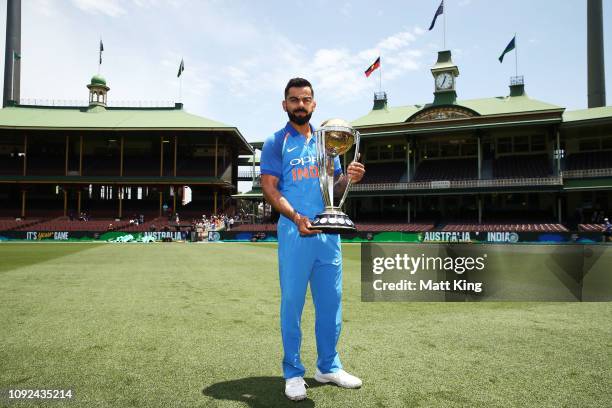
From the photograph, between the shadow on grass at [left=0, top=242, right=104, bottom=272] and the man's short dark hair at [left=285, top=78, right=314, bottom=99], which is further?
the shadow on grass at [left=0, top=242, right=104, bottom=272]

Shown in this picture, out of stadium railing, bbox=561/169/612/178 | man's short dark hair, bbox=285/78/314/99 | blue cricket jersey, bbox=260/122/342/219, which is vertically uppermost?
stadium railing, bbox=561/169/612/178

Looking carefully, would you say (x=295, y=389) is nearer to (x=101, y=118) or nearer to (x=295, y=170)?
(x=295, y=170)

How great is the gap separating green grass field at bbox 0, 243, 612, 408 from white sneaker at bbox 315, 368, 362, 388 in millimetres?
67

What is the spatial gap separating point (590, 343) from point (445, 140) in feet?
127

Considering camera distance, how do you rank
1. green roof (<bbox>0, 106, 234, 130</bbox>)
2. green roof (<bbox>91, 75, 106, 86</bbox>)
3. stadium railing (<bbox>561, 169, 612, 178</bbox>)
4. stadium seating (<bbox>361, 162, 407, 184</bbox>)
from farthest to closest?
green roof (<bbox>91, 75, 106, 86</bbox>) → green roof (<bbox>0, 106, 234, 130</bbox>) → stadium seating (<bbox>361, 162, 407, 184</bbox>) → stadium railing (<bbox>561, 169, 612, 178</bbox>)

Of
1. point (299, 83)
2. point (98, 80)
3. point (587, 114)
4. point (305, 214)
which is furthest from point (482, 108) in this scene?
point (98, 80)

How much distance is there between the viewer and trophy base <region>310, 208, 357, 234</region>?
315cm

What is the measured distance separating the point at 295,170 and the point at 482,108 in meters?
42.2

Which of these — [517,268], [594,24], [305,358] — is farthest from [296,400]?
[594,24]

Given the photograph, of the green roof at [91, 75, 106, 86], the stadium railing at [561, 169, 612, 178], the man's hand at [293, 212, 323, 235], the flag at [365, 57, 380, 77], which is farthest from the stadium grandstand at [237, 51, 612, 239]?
the man's hand at [293, 212, 323, 235]

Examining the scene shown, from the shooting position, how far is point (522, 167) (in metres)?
36.4

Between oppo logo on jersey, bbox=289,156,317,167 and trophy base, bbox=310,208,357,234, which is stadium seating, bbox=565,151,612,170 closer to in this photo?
oppo logo on jersey, bbox=289,156,317,167

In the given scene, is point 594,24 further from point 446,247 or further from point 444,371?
point 444,371

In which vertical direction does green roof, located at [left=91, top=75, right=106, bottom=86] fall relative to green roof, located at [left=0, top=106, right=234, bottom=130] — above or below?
above
